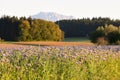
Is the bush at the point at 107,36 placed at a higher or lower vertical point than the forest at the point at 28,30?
lower

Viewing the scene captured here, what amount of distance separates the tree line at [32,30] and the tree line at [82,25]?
1077 inches

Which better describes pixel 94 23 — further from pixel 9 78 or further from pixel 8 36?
pixel 9 78

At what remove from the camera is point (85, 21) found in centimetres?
14675

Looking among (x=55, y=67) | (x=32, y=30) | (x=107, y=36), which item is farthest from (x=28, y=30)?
(x=55, y=67)

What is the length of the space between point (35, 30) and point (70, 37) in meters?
34.4

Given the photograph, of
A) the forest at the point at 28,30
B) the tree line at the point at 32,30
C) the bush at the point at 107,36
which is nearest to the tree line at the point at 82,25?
the forest at the point at 28,30

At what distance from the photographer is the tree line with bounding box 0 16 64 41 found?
4139 inches

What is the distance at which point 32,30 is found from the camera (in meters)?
105

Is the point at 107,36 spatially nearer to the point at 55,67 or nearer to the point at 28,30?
the point at 28,30

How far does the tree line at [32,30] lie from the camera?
105 meters

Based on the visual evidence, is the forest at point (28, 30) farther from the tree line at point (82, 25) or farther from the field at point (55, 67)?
the field at point (55, 67)

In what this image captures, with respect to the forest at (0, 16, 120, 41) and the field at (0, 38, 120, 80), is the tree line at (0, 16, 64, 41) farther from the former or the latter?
the field at (0, 38, 120, 80)

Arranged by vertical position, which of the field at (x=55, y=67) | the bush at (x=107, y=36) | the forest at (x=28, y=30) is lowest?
the field at (x=55, y=67)

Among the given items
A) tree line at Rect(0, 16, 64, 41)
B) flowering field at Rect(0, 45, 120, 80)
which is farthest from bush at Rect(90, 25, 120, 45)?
flowering field at Rect(0, 45, 120, 80)
